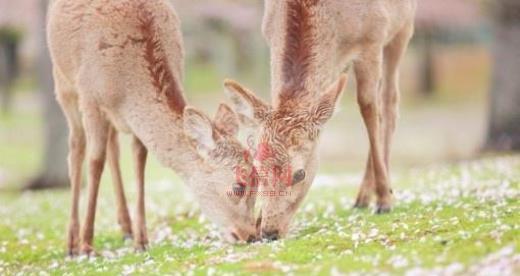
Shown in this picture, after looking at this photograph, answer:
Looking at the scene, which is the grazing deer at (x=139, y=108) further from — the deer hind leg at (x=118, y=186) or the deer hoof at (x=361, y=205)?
the deer hoof at (x=361, y=205)

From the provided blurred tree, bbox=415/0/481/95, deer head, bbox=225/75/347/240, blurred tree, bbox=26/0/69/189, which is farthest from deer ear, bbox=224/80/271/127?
blurred tree, bbox=415/0/481/95

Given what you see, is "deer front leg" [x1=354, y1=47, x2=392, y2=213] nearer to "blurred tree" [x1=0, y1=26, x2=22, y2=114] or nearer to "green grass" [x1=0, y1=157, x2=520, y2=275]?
"green grass" [x1=0, y1=157, x2=520, y2=275]

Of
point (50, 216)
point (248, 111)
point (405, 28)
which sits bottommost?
point (50, 216)

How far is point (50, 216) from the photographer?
15.0m

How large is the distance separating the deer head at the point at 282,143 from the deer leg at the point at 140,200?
1.71 metres

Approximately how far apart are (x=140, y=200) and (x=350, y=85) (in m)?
34.5

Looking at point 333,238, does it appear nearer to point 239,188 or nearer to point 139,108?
point 239,188

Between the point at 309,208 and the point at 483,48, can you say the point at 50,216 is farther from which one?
the point at 483,48

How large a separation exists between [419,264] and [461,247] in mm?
570

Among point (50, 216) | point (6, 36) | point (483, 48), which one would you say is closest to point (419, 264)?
point (50, 216)

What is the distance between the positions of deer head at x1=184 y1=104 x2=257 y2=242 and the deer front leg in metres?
1.65

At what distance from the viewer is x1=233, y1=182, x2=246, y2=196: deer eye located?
923cm

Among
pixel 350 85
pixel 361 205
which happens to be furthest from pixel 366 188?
pixel 350 85

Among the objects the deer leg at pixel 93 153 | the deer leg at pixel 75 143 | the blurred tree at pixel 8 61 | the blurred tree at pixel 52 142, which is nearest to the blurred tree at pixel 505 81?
the blurred tree at pixel 52 142
